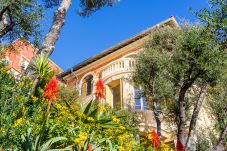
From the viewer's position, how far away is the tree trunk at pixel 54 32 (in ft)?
37.7

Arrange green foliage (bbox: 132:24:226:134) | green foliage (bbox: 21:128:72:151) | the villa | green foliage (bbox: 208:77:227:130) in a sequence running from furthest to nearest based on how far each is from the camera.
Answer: the villa → green foliage (bbox: 208:77:227:130) → green foliage (bbox: 132:24:226:134) → green foliage (bbox: 21:128:72:151)

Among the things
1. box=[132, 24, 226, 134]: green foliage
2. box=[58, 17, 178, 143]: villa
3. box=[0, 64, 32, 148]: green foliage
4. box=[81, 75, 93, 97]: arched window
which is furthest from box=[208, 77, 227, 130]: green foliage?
box=[0, 64, 32, 148]: green foliage

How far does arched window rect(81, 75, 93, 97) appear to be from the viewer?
29944 mm

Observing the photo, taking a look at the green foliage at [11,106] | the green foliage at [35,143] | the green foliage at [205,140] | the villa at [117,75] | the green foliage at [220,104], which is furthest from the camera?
the villa at [117,75]

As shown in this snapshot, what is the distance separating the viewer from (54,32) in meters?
12.4

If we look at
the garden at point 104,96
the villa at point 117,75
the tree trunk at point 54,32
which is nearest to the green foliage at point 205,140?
the garden at point 104,96

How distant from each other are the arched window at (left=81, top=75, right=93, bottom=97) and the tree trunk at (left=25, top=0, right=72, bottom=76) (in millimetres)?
A: 16201

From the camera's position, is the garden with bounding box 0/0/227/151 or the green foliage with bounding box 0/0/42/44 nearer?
the garden with bounding box 0/0/227/151

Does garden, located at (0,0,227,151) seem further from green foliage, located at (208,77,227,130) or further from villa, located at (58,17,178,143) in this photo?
villa, located at (58,17,178,143)

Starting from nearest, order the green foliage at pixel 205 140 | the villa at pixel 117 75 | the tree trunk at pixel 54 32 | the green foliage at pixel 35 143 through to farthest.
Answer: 1. the green foliage at pixel 35 143
2. the tree trunk at pixel 54 32
3. the green foliage at pixel 205 140
4. the villa at pixel 117 75

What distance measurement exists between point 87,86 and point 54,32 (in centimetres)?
1832

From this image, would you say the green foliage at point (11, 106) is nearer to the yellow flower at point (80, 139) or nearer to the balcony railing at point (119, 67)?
the yellow flower at point (80, 139)

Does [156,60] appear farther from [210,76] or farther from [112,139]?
[112,139]

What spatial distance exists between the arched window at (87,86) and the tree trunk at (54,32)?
1620cm
